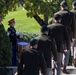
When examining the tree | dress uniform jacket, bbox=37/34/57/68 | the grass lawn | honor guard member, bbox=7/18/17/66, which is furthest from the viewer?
the grass lawn

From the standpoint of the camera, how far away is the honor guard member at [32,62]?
371 inches

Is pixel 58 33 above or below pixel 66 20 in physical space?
below

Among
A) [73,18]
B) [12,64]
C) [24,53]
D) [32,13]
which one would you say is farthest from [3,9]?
[24,53]

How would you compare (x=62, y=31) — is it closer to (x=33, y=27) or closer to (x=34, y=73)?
(x=34, y=73)

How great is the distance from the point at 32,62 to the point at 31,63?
3 cm

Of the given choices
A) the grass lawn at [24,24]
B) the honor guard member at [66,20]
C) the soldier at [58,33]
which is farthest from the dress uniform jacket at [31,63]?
the grass lawn at [24,24]

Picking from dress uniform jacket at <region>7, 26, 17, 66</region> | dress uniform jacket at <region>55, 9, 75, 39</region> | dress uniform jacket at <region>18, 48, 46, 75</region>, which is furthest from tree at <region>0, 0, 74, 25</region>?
dress uniform jacket at <region>18, 48, 46, 75</region>

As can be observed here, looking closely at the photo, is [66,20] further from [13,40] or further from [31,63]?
[31,63]

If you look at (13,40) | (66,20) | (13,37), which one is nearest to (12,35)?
(13,37)

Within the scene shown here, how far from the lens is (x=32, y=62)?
943cm

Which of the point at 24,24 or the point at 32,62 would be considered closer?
the point at 32,62

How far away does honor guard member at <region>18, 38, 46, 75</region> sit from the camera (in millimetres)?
9414

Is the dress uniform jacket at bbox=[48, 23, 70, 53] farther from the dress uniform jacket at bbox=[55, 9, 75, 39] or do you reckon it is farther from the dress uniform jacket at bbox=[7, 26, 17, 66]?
the dress uniform jacket at bbox=[7, 26, 17, 66]

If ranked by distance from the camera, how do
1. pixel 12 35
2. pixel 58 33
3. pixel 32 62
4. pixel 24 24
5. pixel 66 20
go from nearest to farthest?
pixel 32 62 < pixel 58 33 < pixel 66 20 < pixel 12 35 < pixel 24 24
